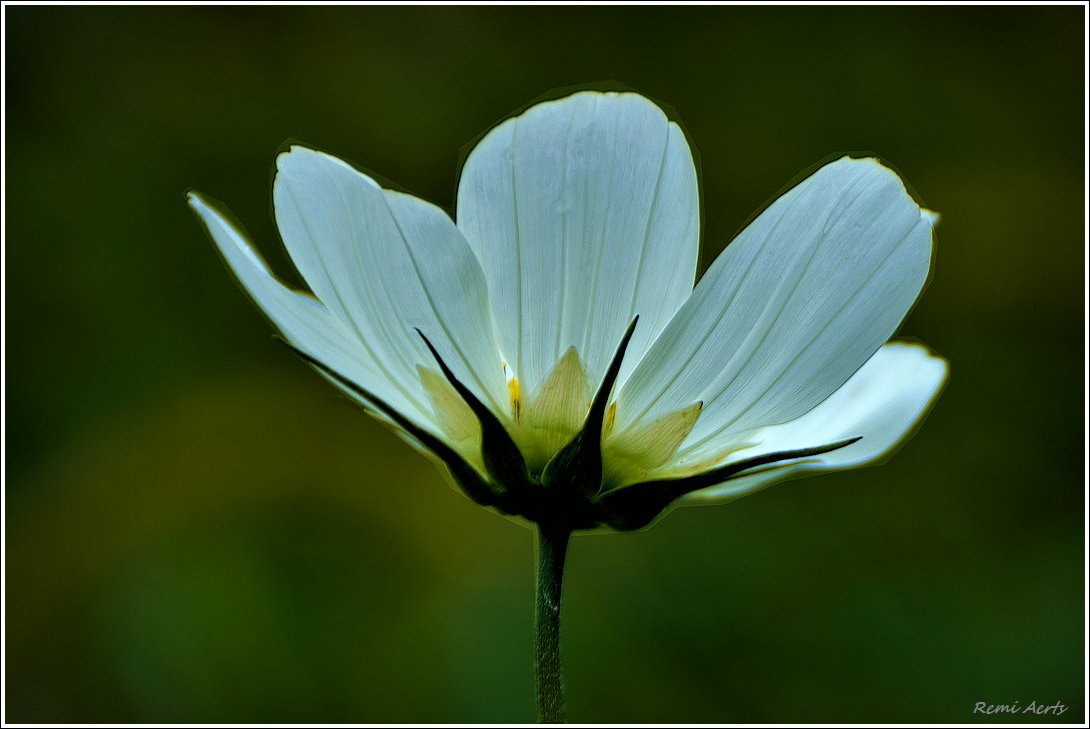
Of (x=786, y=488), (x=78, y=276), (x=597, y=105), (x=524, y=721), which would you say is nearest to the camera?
(x=597, y=105)

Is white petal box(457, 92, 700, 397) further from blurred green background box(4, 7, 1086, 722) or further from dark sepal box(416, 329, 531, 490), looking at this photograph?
blurred green background box(4, 7, 1086, 722)

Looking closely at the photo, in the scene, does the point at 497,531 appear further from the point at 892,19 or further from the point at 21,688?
the point at 892,19

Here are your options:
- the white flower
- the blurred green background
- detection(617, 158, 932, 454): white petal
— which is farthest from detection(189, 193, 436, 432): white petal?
the blurred green background

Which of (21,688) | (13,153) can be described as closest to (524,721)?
(21,688)

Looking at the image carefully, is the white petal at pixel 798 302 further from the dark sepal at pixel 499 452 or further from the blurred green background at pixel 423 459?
the blurred green background at pixel 423 459

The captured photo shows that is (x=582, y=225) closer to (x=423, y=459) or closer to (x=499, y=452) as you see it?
(x=499, y=452)

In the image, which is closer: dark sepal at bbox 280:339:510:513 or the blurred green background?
dark sepal at bbox 280:339:510:513

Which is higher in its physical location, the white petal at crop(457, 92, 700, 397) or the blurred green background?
the white petal at crop(457, 92, 700, 397)

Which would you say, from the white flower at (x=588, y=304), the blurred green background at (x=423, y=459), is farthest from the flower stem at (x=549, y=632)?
the blurred green background at (x=423, y=459)
